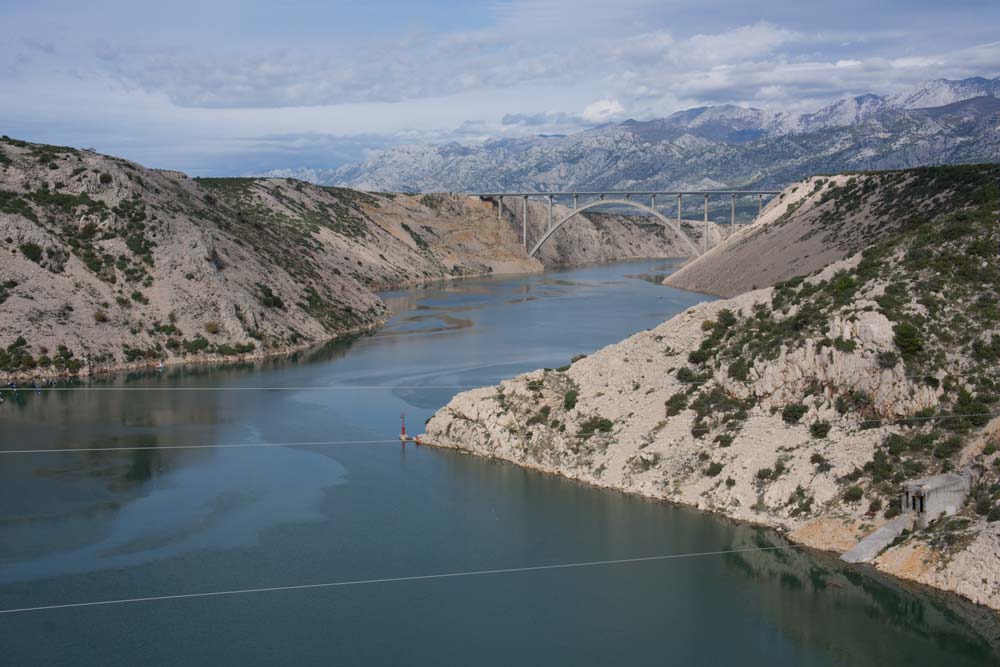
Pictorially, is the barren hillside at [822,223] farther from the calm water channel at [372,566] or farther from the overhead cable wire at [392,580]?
the overhead cable wire at [392,580]

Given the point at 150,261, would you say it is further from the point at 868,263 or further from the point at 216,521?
the point at 868,263

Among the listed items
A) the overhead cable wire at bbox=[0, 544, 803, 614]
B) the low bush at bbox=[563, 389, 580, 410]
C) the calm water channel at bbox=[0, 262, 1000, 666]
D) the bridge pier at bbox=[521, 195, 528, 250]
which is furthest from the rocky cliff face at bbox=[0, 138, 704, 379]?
the bridge pier at bbox=[521, 195, 528, 250]

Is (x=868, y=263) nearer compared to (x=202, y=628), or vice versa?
(x=202, y=628)

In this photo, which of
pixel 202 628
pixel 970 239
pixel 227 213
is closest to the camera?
pixel 202 628

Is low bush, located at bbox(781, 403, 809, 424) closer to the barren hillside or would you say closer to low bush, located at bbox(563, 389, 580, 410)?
low bush, located at bbox(563, 389, 580, 410)

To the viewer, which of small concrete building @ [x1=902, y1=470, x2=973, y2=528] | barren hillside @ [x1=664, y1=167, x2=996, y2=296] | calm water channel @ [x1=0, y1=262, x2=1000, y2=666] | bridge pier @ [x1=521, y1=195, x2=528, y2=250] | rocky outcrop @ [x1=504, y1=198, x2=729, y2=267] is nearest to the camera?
calm water channel @ [x1=0, y1=262, x2=1000, y2=666]

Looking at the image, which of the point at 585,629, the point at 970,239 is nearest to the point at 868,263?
the point at 970,239
